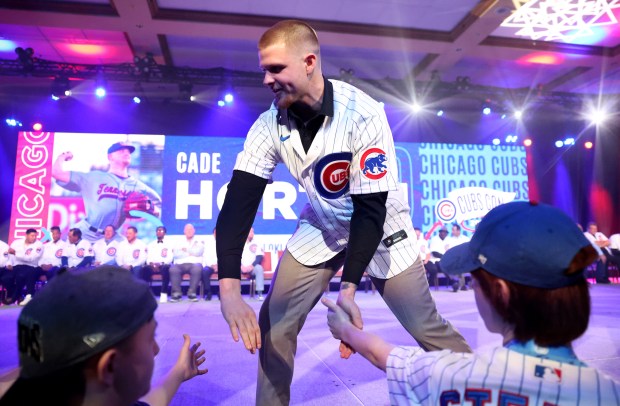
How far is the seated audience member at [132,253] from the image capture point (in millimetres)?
9508

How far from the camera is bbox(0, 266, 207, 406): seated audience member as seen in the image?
0.85 m

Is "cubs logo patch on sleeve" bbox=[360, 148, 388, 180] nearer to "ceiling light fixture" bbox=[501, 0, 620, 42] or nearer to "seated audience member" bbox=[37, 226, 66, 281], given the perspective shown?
"ceiling light fixture" bbox=[501, 0, 620, 42]

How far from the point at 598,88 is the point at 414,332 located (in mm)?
13355

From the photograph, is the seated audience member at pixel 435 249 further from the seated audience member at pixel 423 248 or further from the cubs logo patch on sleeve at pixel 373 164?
the cubs logo patch on sleeve at pixel 373 164

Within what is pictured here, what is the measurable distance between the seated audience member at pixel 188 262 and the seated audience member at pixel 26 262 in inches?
115

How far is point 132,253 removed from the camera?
9.62m

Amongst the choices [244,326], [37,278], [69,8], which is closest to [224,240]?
[244,326]

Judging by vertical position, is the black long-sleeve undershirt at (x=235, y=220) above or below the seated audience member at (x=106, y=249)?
above

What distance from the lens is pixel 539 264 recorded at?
3.25ft

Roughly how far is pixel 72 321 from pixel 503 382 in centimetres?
97

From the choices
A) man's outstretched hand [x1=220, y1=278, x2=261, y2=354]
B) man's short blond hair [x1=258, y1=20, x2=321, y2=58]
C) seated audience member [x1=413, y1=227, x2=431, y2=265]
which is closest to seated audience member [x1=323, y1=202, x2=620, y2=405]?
man's outstretched hand [x1=220, y1=278, x2=261, y2=354]

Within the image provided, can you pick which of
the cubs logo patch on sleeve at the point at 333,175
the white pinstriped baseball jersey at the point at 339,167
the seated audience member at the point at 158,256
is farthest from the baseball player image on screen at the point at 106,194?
the cubs logo patch on sleeve at the point at 333,175

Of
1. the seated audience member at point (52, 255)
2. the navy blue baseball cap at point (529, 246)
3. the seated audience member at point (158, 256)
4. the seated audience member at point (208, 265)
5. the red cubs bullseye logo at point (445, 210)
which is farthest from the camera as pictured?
the red cubs bullseye logo at point (445, 210)

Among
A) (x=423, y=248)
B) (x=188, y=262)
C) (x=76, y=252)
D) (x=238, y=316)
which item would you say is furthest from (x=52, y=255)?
(x=238, y=316)
